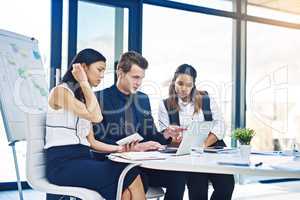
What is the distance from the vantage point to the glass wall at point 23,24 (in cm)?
405

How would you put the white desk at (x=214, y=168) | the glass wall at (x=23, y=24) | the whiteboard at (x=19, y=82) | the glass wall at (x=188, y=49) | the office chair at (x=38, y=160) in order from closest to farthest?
the white desk at (x=214, y=168) → the office chair at (x=38, y=160) → the whiteboard at (x=19, y=82) → the glass wall at (x=23, y=24) → the glass wall at (x=188, y=49)

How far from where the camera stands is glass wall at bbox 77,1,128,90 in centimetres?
419

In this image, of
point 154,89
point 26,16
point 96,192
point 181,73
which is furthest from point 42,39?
point 96,192

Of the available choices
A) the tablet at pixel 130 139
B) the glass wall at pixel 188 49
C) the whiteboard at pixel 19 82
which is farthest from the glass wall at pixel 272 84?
the tablet at pixel 130 139

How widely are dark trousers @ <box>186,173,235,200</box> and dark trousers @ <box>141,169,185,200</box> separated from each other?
143mm

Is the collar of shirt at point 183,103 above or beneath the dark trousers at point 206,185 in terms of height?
above

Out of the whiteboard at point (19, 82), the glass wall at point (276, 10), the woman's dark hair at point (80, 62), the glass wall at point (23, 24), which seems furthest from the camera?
the glass wall at point (276, 10)

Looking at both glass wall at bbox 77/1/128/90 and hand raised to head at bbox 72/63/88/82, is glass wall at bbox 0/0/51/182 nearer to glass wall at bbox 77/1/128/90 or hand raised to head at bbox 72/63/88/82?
glass wall at bbox 77/1/128/90

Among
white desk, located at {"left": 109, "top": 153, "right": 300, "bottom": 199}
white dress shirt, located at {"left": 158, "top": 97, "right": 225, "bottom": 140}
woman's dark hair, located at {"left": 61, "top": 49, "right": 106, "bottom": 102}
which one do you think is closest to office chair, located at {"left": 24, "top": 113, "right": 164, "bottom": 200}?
woman's dark hair, located at {"left": 61, "top": 49, "right": 106, "bottom": 102}

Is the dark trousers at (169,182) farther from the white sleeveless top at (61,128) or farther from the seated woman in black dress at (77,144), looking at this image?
the white sleeveless top at (61,128)

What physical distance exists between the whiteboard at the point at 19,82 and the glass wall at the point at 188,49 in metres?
1.52

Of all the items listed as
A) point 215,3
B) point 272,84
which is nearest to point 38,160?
point 215,3

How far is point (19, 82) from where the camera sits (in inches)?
119

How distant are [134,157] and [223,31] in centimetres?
374
